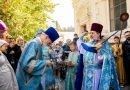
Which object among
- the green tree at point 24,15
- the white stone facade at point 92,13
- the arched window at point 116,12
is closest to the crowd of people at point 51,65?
the white stone facade at point 92,13

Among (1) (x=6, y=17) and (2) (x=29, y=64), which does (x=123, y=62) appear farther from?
(1) (x=6, y=17)

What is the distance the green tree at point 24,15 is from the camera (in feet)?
50.7

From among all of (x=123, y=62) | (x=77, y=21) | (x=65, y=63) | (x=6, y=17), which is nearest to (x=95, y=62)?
(x=65, y=63)

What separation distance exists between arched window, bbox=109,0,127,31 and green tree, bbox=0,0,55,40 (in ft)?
13.6

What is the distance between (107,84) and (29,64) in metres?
1.54

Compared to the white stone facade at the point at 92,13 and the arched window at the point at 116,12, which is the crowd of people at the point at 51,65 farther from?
the arched window at the point at 116,12

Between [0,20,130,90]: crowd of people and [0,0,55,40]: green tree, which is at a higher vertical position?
A: [0,0,55,40]: green tree

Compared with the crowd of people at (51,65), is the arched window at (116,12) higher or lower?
higher

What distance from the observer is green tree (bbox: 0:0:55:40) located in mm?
15452

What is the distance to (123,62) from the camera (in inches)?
417

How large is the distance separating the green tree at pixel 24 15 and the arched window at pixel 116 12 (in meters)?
4.15

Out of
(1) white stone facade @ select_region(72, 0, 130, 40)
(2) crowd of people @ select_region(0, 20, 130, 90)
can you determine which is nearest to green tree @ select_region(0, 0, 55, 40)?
(1) white stone facade @ select_region(72, 0, 130, 40)

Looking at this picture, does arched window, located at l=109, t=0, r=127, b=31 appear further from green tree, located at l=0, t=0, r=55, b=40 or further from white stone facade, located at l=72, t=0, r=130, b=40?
green tree, located at l=0, t=0, r=55, b=40

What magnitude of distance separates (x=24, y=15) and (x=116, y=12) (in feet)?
14.9
